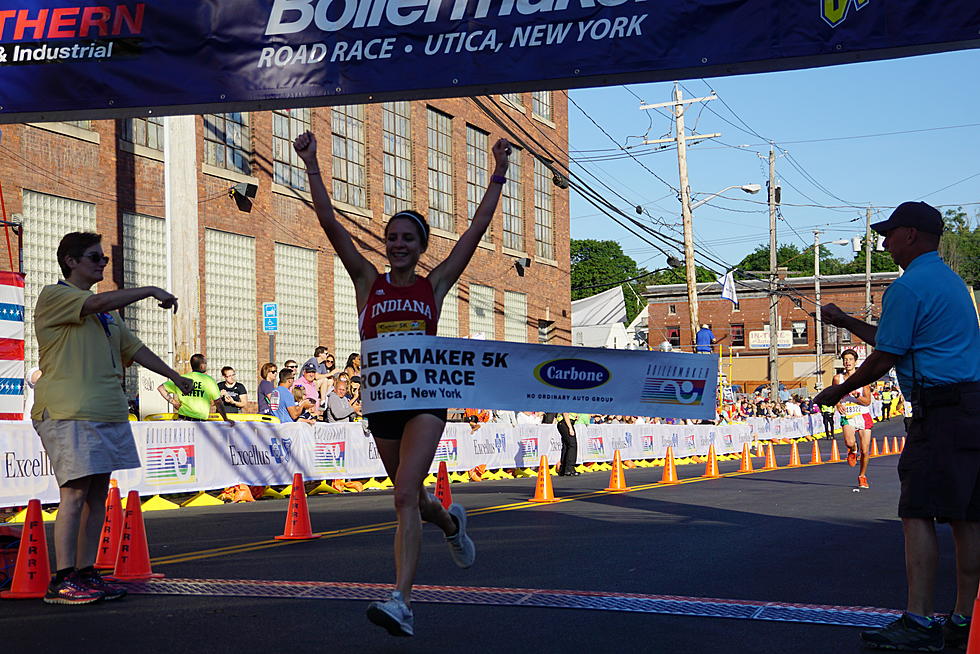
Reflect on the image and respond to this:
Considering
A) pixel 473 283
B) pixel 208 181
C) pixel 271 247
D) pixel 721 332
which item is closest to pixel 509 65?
pixel 208 181

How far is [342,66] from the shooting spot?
938cm

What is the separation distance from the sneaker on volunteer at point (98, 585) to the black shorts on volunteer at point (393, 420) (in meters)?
2.13

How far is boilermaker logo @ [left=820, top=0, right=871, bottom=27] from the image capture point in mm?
8578

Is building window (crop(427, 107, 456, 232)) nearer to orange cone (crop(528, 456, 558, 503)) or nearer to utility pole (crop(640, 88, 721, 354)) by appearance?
utility pole (crop(640, 88, 721, 354))

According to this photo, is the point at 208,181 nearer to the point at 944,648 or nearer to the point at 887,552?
the point at 887,552

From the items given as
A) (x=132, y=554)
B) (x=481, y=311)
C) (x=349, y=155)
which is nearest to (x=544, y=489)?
(x=132, y=554)

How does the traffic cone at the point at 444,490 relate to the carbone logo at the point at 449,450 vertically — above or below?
below

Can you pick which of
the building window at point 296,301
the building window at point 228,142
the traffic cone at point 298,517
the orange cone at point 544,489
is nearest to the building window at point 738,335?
the building window at point 296,301

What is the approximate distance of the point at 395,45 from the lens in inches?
364

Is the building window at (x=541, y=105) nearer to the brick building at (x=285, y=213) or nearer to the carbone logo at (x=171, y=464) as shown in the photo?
the brick building at (x=285, y=213)

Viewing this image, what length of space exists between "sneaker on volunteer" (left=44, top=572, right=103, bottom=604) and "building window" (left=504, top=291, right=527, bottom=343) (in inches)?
1271

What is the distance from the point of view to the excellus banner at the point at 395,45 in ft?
28.4

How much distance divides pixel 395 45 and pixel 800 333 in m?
85.3

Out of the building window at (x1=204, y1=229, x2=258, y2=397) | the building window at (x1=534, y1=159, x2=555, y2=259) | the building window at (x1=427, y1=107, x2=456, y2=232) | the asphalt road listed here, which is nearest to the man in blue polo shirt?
the asphalt road
